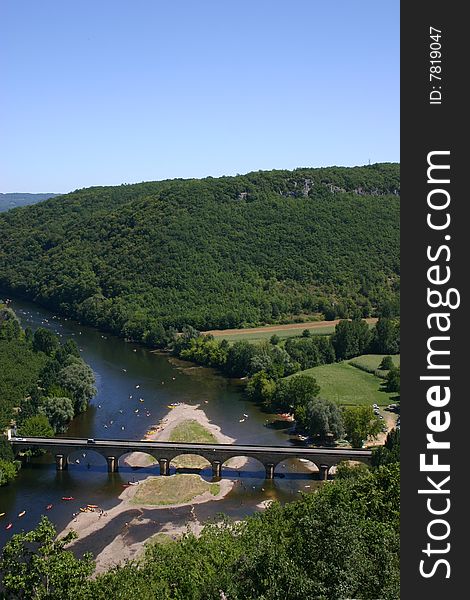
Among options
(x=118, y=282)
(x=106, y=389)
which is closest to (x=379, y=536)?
(x=106, y=389)

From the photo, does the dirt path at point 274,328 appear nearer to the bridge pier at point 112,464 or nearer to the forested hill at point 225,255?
the forested hill at point 225,255

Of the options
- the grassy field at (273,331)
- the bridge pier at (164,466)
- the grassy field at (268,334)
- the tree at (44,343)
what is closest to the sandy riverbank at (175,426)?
the bridge pier at (164,466)

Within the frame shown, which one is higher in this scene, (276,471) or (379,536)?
(379,536)

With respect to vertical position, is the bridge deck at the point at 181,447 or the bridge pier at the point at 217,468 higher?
the bridge deck at the point at 181,447

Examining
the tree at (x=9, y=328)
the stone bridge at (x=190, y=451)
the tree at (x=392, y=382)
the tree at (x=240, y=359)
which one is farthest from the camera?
the tree at (x=9, y=328)

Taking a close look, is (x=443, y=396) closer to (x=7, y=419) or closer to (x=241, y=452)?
(x=241, y=452)

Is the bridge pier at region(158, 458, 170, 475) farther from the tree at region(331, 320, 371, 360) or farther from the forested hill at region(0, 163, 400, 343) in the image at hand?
the forested hill at region(0, 163, 400, 343)

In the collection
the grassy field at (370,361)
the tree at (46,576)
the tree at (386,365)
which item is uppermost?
the tree at (46,576)

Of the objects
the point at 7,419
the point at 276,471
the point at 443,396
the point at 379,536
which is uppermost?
the point at 443,396
